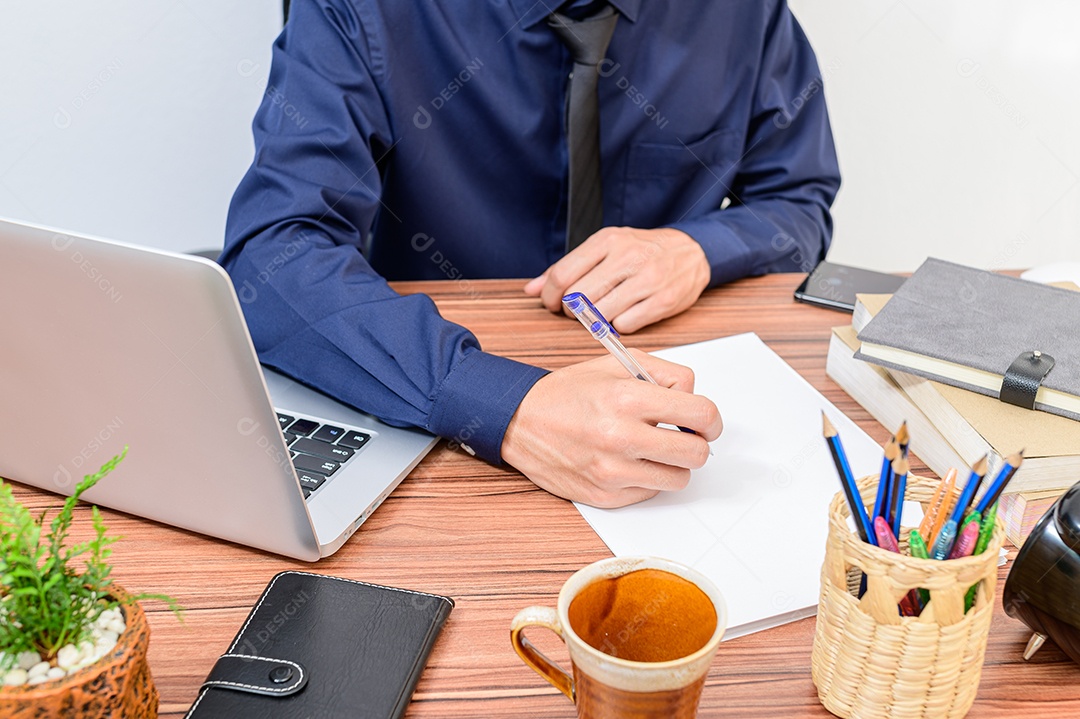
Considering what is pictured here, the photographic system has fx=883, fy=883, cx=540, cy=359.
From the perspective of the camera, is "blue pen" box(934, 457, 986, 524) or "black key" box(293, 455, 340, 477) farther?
→ "black key" box(293, 455, 340, 477)

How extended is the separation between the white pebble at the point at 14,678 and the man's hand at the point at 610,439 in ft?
1.40

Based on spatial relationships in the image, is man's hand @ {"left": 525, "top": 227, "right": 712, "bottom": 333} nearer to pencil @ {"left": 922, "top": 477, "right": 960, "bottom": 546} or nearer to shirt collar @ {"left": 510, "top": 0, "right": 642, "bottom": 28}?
shirt collar @ {"left": 510, "top": 0, "right": 642, "bottom": 28}

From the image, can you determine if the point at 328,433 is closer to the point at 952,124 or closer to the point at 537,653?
the point at 537,653

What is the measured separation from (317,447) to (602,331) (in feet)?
0.93

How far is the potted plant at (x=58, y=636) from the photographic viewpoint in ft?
1.45

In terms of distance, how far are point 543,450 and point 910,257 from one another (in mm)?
2102

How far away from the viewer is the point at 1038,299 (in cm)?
91

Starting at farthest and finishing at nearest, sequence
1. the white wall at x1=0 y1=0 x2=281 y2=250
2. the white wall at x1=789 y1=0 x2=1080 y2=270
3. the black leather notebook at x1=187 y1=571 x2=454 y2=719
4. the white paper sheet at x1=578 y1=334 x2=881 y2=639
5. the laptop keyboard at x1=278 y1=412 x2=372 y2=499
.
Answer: the white wall at x1=789 y1=0 x2=1080 y2=270 → the white wall at x1=0 y1=0 x2=281 y2=250 → the laptop keyboard at x1=278 y1=412 x2=372 y2=499 → the white paper sheet at x1=578 y1=334 x2=881 y2=639 → the black leather notebook at x1=187 y1=571 x2=454 y2=719

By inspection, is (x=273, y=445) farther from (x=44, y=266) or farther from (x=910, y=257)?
(x=910, y=257)

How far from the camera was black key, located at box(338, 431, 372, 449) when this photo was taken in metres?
0.82

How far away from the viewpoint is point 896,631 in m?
0.51

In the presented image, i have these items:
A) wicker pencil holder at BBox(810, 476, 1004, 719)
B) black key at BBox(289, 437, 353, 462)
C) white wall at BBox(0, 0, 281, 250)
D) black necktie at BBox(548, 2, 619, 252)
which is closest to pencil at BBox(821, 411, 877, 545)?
wicker pencil holder at BBox(810, 476, 1004, 719)

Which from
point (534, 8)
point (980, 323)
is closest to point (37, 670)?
point (980, 323)

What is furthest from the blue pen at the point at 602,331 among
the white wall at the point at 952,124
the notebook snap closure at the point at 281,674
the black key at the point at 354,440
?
the white wall at the point at 952,124
